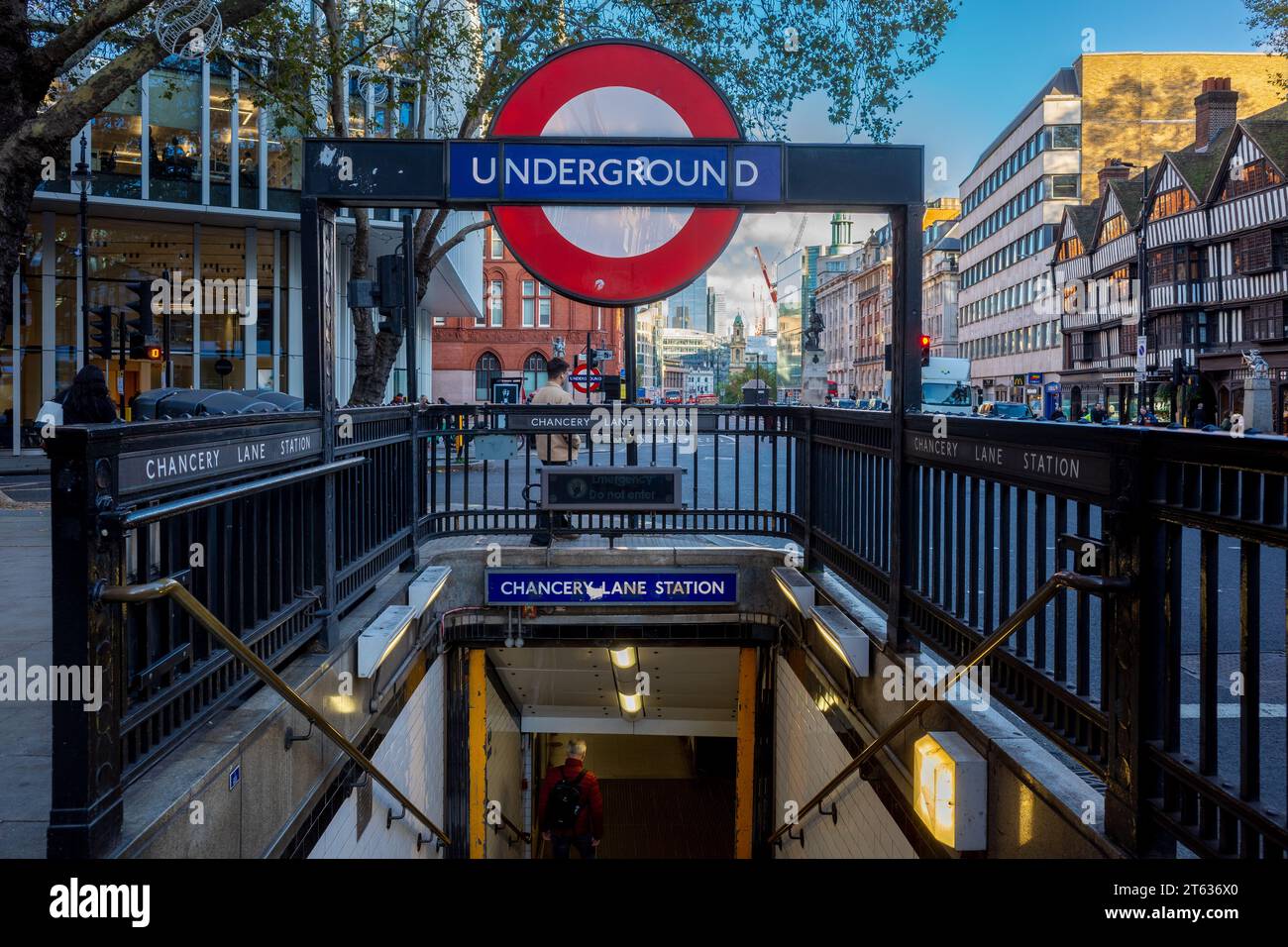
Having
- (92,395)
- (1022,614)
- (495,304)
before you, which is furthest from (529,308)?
(1022,614)

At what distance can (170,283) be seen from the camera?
31766 millimetres

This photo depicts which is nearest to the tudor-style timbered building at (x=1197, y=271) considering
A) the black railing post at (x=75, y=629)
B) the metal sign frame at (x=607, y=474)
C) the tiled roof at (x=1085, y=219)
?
the tiled roof at (x=1085, y=219)

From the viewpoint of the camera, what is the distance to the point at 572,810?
10.8 metres

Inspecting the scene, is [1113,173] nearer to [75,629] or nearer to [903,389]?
[903,389]

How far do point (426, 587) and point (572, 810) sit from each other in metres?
4.62

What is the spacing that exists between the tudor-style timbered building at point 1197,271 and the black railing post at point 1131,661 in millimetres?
32926

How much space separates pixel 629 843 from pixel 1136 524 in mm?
A: 14324

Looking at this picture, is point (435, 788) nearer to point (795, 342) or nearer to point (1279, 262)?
point (1279, 262)

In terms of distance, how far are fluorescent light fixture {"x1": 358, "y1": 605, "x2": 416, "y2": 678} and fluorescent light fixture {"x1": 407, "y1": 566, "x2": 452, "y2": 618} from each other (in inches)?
18.9

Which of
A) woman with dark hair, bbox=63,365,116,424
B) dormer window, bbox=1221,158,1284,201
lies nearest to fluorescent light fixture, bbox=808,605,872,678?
woman with dark hair, bbox=63,365,116,424

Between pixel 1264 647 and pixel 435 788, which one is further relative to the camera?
pixel 435 788

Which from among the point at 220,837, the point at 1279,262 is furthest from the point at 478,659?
the point at 1279,262

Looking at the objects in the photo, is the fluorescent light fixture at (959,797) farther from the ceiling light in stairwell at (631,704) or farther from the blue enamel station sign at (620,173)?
the ceiling light in stairwell at (631,704)

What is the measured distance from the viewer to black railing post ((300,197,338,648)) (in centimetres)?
541
